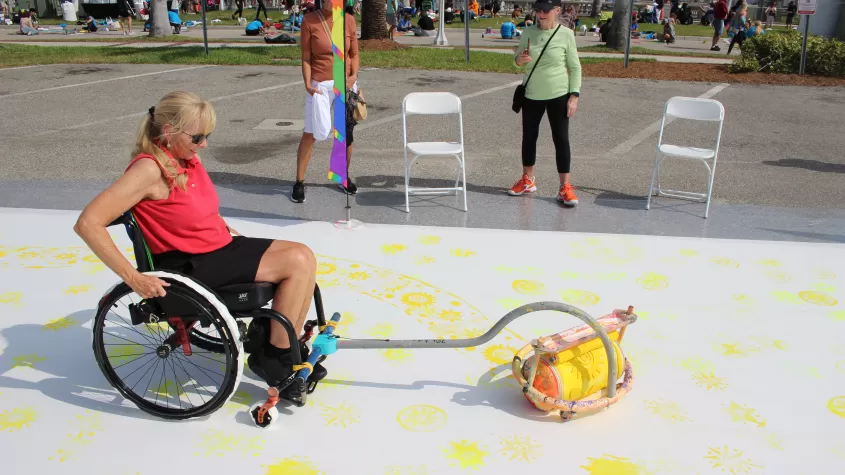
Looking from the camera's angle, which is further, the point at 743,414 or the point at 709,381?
the point at 709,381

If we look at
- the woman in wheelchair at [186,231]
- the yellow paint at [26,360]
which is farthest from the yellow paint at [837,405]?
the yellow paint at [26,360]

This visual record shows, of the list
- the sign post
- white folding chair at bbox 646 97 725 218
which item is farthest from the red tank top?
the sign post

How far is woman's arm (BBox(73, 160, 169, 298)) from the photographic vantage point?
267cm

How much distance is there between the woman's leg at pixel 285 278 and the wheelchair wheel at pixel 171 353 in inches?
9.1

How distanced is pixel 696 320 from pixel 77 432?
316 cm

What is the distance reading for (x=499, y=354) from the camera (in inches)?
144

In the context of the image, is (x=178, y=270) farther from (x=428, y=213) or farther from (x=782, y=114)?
(x=782, y=114)

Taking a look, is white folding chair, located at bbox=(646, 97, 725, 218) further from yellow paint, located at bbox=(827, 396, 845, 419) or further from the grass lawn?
the grass lawn

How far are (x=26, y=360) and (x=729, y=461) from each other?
10.6 feet

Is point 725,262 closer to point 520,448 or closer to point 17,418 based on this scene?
point 520,448

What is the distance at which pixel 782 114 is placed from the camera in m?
10.5

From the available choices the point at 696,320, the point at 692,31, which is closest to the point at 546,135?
the point at 696,320

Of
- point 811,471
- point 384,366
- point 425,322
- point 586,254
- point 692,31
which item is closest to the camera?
point 811,471

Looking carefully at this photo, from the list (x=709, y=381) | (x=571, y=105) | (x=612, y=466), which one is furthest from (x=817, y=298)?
(x=571, y=105)
